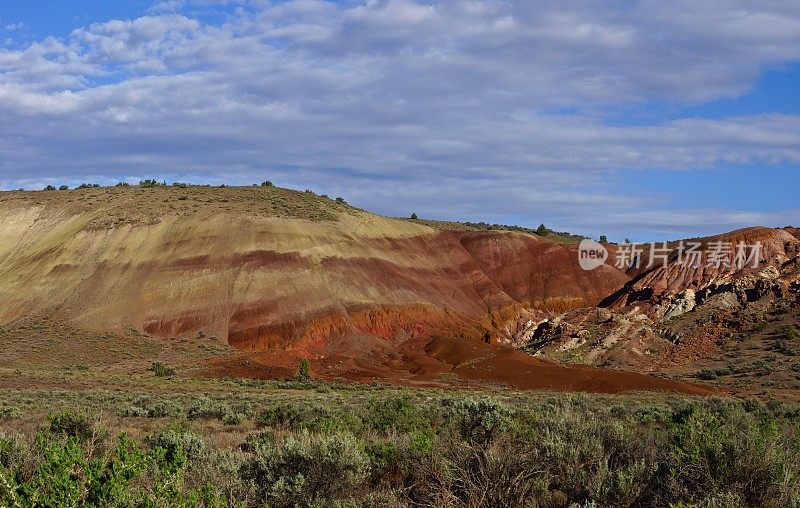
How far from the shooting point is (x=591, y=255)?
7744 cm

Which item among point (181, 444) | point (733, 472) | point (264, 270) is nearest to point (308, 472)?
point (181, 444)

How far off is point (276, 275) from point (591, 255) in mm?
36324

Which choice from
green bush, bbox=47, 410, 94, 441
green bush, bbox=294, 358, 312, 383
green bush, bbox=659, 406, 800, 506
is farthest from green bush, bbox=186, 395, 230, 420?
green bush, bbox=294, 358, 312, 383

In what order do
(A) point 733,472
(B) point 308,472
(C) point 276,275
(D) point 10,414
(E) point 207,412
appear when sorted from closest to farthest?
(A) point 733,472 < (B) point 308,472 < (D) point 10,414 < (E) point 207,412 < (C) point 276,275

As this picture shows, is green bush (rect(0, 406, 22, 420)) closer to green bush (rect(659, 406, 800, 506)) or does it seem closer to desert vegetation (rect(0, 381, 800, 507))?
desert vegetation (rect(0, 381, 800, 507))

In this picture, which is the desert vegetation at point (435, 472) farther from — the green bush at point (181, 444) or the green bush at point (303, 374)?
the green bush at point (303, 374)

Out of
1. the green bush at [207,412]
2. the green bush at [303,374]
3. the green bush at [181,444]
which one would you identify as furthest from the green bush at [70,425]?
the green bush at [303,374]

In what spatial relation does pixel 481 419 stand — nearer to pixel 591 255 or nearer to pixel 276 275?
pixel 276 275

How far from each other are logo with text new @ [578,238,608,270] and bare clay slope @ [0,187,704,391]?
1313 millimetres

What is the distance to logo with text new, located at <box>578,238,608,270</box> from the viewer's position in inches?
2982

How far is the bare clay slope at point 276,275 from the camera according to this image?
184ft

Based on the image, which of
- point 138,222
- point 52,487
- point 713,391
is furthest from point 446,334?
point 52,487

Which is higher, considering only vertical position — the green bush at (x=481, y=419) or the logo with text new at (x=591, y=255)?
the logo with text new at (x=591, y=255)

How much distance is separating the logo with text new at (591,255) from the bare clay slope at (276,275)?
4.31 feet
